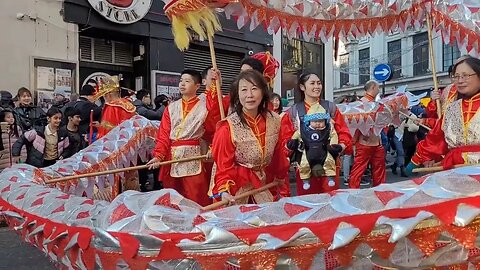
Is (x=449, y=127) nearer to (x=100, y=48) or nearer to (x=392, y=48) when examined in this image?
(x=100, y=48)

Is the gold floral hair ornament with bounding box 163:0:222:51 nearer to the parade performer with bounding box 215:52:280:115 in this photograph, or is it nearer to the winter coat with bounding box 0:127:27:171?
the parade performer with bounding box 215:52:280:115

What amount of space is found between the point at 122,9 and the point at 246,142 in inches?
340

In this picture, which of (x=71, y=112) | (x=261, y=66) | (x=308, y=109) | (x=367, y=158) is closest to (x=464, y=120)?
(x=308, y=109)

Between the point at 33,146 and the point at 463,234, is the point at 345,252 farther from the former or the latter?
the point at 33,146

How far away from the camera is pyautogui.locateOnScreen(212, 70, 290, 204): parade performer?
10.8 ft

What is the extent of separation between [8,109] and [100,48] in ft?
16.4

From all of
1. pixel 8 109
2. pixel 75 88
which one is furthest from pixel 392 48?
pixel 8 109

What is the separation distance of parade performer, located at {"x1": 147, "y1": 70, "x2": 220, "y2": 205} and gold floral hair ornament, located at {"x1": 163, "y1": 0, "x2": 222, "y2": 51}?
605 millimetres

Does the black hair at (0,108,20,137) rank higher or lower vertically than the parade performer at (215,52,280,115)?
lower

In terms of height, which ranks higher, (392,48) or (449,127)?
(392,48)

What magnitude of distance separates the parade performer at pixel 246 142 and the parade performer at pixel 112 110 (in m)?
3.21

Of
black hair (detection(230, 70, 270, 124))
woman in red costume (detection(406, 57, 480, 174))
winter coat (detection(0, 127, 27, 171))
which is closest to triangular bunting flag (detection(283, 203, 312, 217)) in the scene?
black hair (detection(230, 70, 270, 124))

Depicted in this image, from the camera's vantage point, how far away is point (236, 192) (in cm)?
338

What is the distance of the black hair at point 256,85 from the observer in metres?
3.30
